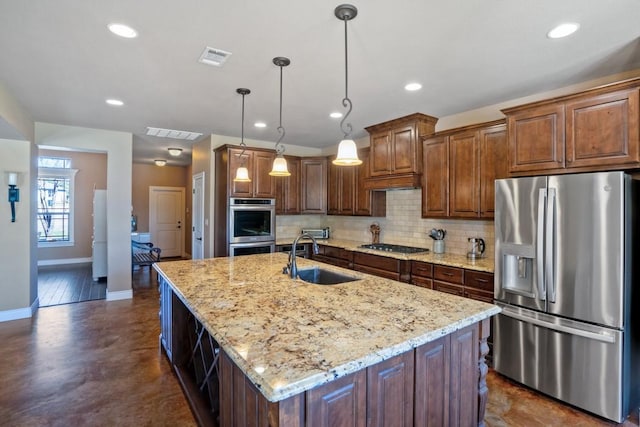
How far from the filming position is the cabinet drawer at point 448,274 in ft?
10.7

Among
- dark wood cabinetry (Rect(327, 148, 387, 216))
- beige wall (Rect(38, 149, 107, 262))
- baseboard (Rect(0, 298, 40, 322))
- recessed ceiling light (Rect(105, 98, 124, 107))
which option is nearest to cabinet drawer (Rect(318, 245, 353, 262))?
dark wood cabinetry (Rect(327, 148, 387, 216))

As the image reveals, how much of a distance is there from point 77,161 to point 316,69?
7.85 metres

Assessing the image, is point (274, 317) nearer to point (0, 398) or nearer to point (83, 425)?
point (83, 425)

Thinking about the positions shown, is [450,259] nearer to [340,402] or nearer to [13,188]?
[340,402]

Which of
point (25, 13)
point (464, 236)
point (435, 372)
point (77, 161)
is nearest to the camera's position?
point (435, 372)

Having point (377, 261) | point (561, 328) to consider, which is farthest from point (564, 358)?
point (377, 261)

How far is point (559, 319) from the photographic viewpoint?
2441 mm

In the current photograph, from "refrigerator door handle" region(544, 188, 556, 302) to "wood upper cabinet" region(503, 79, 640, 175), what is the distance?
0.31m

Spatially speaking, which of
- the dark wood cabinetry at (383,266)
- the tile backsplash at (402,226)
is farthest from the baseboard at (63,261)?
the dark wood cabinetry at (383,266)

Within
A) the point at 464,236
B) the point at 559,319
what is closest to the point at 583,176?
the point at 559,319

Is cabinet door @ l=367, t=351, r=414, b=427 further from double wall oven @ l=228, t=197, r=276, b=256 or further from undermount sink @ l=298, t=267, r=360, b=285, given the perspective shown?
double wall oven @ l=228, t=197, r=276, b=256

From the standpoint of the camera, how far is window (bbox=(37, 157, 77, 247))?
7.73 metres

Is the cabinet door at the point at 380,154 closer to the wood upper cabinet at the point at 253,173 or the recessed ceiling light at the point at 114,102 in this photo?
the wood upper cabinet at the point at 253,173

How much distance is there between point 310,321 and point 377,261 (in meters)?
2.66
